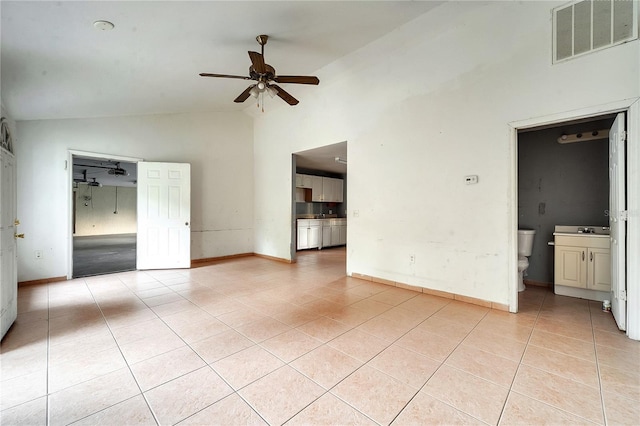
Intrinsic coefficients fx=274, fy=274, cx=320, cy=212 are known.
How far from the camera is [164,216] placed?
5.22 meters

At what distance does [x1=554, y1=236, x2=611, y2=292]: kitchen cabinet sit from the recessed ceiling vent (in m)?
2.19

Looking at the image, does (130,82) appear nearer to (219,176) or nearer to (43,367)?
(219,176)

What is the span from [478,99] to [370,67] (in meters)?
1.73

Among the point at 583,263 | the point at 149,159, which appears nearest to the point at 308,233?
the point at 149,159

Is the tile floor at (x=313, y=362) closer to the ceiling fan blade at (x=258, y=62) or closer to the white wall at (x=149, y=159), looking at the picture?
the white wall at (x=149, y=159)

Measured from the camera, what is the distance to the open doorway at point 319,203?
297 inches

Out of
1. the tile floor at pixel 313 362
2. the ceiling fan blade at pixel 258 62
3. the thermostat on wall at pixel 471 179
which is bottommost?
the tile floor at pixel 313 362

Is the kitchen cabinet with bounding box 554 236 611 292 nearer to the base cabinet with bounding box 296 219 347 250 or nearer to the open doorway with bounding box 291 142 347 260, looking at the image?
the open doorway with bounding box 291 142 347 260

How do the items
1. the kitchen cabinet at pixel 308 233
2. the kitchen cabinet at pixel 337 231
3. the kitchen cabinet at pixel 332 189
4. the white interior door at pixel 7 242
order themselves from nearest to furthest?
the white interior door at pixel 7 242 → the kitchen cabinet at pixel 308 233 → the kitchen cabinet at pixel 337 231 → the kitchen cabinet at pixel 332 189

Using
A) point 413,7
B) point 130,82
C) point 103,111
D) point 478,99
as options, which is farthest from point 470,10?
point 103,111

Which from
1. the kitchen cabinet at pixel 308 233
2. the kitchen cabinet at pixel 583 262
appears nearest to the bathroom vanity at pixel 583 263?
the kitchen cabinet at pixel 583 262

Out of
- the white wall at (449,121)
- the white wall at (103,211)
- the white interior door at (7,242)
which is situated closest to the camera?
the white interior door at (7,242)

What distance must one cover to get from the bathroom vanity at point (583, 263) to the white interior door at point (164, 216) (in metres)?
5.97

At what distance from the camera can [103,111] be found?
14.7 ft
